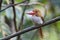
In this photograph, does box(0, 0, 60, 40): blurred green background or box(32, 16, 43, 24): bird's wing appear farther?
box(0, 0, 60, 40): blurred green background

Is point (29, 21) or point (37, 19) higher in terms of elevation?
point (37, 19)

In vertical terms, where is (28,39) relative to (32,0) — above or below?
below

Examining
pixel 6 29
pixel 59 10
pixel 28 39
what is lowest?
pixel 28 39

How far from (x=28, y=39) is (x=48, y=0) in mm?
339

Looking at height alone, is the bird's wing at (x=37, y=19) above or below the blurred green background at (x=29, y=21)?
above

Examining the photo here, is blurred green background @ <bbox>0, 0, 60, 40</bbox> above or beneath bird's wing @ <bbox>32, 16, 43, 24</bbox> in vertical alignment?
beneath

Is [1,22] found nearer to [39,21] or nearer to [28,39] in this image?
[28,39]

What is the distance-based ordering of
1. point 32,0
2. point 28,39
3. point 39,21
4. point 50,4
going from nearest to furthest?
point 39,21 → point 50,4 → point 32,0 → point 28,39

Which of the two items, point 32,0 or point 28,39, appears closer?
point 32,0

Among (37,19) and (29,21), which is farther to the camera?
(29,21)

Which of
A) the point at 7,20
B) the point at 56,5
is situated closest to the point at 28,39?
the point at 7,20

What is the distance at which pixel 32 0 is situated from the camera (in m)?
1.25

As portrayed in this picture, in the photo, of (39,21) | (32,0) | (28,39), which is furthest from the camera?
(28,39)

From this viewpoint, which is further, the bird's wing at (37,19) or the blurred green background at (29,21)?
the blurred green background at (29,21)
